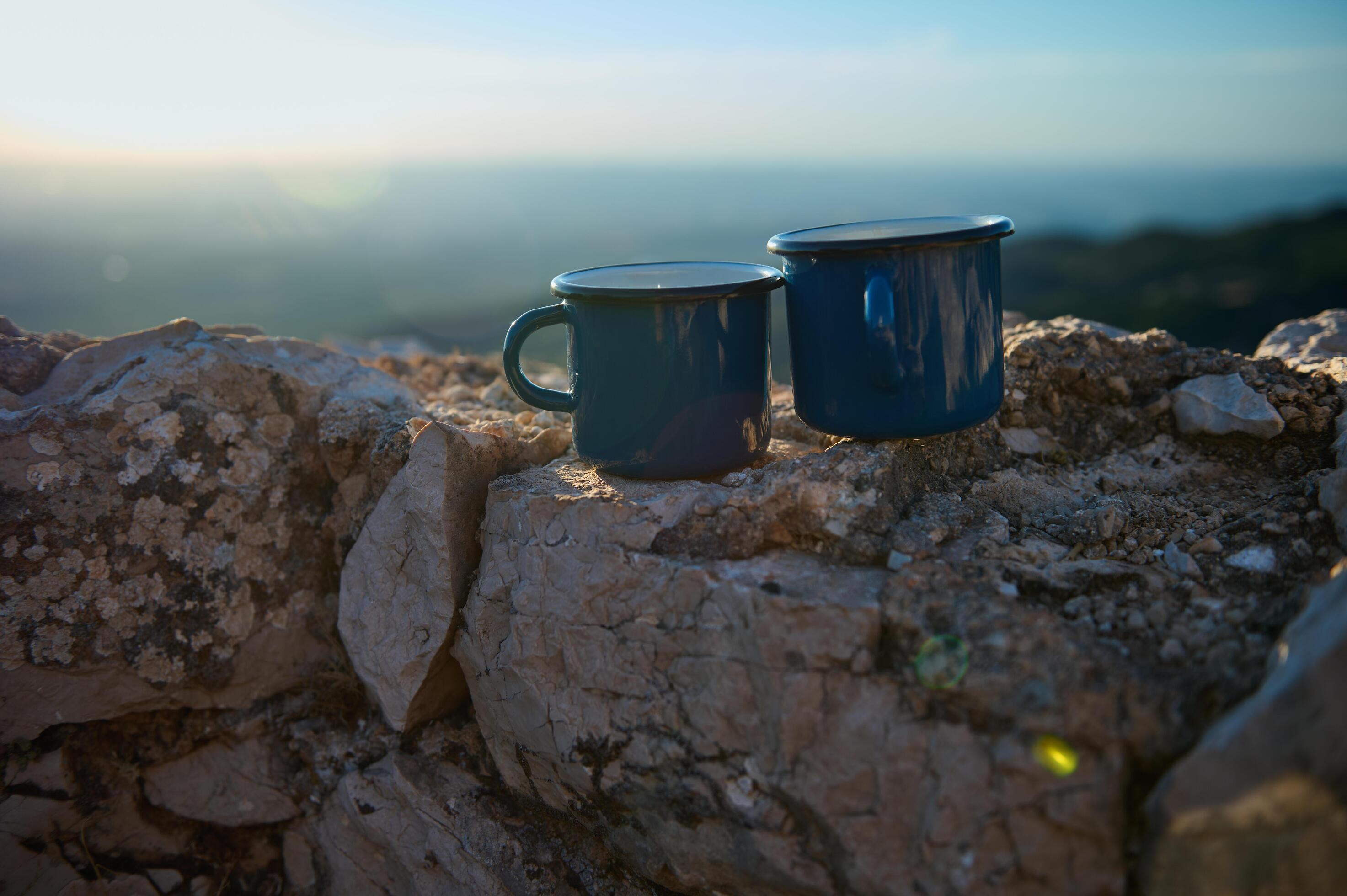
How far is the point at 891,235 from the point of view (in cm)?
226

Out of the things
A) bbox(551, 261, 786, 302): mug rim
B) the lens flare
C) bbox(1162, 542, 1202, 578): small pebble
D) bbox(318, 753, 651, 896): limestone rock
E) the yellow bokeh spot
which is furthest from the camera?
bbox(318, 753, 651, 896): limestone rock

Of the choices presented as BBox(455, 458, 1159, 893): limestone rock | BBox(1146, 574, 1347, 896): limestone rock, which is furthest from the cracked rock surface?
BBox(1146, 574, 1347, 896): limestone rock

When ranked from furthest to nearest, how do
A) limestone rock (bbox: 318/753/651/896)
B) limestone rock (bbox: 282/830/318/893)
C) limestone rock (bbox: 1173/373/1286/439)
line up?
1. limestone rock (bbox: 282/830/318/893)
2. limestone rock (bbox: 1173/373/1286/439)
3. limestone rock (bbox: 318/753/651/896)

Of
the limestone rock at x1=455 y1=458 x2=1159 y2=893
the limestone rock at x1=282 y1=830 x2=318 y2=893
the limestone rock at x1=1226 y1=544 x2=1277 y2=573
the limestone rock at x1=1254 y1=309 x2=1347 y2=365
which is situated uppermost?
the limestone rock at x1=1254 y1=309 x2=1347 y2=365

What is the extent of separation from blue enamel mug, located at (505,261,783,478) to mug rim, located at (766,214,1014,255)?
0.12 metres

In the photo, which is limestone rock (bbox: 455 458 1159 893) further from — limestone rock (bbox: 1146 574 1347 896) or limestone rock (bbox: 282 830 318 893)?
limestone rock (bbox: 282 830 318 893)

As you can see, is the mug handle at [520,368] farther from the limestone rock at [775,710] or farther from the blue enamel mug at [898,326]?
the blue enamel mug at [898,326]

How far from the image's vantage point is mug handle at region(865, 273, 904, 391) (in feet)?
6.28

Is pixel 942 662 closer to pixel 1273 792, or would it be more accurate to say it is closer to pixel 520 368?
pixel 1273 792

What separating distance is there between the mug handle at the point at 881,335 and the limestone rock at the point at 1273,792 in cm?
91

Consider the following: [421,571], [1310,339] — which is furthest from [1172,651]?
[1310,339]

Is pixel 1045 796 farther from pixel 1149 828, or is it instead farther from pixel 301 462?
pixel 301 462

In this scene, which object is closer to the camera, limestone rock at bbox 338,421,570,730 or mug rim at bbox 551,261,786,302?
mug rim at bbox 551,261,786,302

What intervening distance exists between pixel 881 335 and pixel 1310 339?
1895 mm
